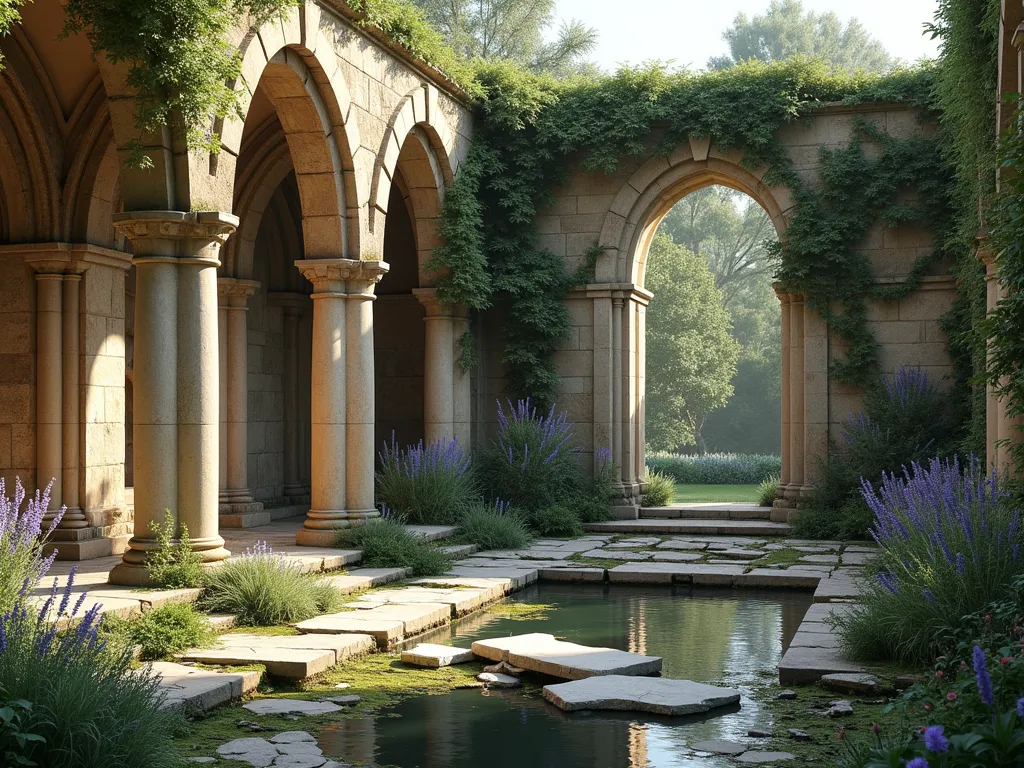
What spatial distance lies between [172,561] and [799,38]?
122ft

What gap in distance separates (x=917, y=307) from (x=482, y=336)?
16.2ft

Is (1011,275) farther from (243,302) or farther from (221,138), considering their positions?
(243,302)

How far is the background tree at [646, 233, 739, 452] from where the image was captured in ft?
99.7

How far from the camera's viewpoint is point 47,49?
356 inches

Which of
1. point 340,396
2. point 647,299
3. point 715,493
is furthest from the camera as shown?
point 715,493

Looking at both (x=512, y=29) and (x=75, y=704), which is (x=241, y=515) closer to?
(x=75, y=704)

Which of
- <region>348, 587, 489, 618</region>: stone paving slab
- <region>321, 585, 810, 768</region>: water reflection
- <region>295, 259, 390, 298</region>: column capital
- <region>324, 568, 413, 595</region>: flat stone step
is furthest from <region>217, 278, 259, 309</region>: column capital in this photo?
<region>321, 585, 810, 768</region>: water reflection

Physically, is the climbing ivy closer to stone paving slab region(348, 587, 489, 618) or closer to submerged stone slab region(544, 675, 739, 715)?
stone paving slab region(348, 587, 489, 618)

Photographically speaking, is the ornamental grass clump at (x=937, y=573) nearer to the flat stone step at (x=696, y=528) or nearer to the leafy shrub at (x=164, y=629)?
the leafy shrub at (x=164, y=629)

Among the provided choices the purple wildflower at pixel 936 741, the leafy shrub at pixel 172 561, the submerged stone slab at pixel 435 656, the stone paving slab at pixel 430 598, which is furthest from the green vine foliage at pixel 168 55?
the purple wildflower at pixel 936 741

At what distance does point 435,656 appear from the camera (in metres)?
6.25

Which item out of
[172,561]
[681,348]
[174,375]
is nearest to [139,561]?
[172,561]

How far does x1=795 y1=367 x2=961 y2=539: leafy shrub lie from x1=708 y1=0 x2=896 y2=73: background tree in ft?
94.4

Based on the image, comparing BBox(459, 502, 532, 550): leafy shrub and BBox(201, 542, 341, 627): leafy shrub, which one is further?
BBox(459, 502, 532, 550): leafy shrub
